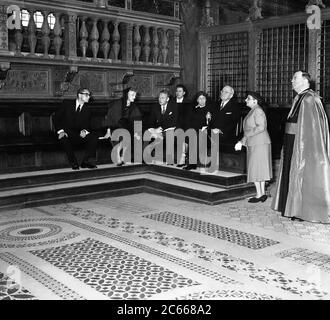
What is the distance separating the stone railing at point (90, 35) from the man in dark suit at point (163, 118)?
125 centimetres

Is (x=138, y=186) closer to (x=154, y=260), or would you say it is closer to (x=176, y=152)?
(x=176, y=152)

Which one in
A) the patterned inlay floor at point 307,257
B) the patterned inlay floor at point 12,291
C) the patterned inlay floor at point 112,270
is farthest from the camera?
the patterned inlay floor at point 307,257

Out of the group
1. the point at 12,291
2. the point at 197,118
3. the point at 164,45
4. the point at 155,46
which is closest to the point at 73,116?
the point at 197,118

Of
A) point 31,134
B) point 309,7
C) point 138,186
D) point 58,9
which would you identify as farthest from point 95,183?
point 309,7

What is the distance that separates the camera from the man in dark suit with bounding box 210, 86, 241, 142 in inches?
309

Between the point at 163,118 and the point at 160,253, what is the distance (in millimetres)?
4173

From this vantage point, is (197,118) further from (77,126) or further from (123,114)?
(77,126)

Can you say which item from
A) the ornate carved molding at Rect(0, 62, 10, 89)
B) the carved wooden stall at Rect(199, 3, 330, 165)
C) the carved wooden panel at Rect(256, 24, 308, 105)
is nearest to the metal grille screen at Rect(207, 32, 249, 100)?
the carved wooden stall at Rect(199, 3, 330, 165)

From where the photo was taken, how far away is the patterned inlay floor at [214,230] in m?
4.83

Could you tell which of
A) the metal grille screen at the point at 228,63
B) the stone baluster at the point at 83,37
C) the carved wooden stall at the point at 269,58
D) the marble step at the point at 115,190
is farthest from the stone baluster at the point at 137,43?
the marble step at the point at 115,190

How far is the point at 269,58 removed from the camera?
30.2 feet

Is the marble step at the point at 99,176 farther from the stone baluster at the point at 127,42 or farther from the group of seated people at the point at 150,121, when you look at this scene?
the stone baluster at the point at 127,42

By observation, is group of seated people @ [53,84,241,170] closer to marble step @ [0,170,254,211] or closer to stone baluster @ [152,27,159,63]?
marble step @ [0,170,254,211]

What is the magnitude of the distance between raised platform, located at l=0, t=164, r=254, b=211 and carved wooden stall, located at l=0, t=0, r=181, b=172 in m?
0.59
